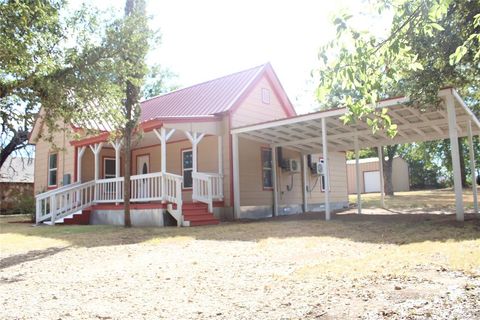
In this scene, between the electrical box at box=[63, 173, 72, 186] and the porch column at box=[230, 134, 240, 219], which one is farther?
the electrical box at box=[63, 173, 72, 186]

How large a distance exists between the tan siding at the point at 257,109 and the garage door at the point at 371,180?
71.9 ft

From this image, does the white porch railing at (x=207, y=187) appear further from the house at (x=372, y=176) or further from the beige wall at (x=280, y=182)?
the house at (x=372, y=176)

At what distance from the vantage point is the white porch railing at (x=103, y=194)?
13.0 meters

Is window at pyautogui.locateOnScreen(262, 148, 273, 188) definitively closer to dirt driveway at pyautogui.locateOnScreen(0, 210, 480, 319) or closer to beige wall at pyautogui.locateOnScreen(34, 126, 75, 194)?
dirt driveway at pyautogui.locateOnScreen(0, 210, 480, 319)

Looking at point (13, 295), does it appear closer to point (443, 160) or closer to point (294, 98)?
point (294, 98)

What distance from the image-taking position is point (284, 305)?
4.11 metres

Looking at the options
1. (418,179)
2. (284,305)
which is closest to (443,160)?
(418,179)

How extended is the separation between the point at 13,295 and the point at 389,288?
4.37 metres

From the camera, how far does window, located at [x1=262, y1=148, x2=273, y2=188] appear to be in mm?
16395

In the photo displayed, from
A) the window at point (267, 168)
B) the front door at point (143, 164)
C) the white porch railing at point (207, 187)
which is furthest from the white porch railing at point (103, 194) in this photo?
the window at point (267, 168)

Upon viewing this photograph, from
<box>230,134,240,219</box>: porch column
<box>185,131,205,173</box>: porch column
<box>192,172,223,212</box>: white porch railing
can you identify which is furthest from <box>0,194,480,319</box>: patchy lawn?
<box>230,134,240,219</box>: porch column

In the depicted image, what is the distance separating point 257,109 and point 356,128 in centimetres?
406

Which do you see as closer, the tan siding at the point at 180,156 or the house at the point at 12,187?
the tan siding at the point at 180,156

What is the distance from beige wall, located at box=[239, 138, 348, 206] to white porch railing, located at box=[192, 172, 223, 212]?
1.02 m
